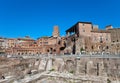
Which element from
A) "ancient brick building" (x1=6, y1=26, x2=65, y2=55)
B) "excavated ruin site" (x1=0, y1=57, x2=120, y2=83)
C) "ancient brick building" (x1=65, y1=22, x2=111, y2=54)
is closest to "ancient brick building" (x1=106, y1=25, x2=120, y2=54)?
"ancient brick building" (x1=65, y1=22, x2=111, y2=54)

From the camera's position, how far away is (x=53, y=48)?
60.5 meters

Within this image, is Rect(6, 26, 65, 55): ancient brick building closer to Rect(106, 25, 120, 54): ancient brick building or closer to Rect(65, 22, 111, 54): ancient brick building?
Rect(65, 22, 111, 54): ancient brick building

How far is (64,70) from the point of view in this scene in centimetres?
3500

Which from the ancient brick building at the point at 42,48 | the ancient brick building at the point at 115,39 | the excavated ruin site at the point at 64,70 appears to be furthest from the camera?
the ancient brick building at the point at 42,48

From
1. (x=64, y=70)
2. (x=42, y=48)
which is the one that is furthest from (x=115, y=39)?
(x=42, y=48)

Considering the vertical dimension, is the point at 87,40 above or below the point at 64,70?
above

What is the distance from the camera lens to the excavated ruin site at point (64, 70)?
25.4 meters

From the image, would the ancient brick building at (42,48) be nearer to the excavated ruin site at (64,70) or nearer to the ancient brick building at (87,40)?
the ancient brick building at (87,40)

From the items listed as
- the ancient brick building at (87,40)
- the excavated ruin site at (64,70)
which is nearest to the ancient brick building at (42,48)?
the ancient brick building at (87,40)

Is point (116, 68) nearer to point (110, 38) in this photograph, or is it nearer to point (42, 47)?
point (110, 38)

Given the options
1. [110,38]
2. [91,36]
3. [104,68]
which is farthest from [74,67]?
[110,38]

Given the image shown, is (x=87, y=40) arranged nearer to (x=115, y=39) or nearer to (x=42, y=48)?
(x=115, y=39)

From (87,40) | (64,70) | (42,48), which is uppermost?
(87,40)

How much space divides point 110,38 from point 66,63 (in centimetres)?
2442
